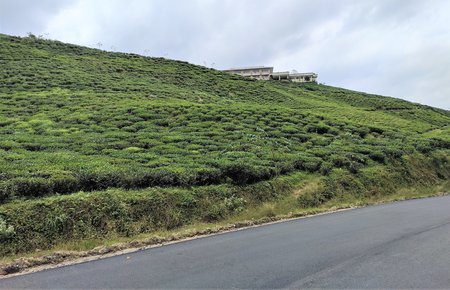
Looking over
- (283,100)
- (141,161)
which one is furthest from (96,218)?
(283,100)

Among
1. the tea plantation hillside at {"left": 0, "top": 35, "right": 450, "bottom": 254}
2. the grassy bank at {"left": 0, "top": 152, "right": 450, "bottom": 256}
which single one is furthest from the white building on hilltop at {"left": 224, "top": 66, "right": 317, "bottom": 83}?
the grassy bank at {"left": 0, "top": 152, "right": 450, "bottom": 256}

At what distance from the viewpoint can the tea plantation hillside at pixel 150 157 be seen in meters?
11.9

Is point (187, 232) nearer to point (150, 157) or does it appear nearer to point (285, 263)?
point (285, 263)

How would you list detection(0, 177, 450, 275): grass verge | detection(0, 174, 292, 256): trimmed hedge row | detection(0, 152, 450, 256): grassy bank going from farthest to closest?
detection(0, 152, 450, 256): grassy bank → detection(0, 174, 292, 256): trimmed hedge row → detection(0, 177, 450, 275): grass verge

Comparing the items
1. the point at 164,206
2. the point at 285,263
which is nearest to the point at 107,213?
the point at 164,206

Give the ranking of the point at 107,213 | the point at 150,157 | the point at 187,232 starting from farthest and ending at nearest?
the point at 150,157
the point at 187,232
the point at 107,213

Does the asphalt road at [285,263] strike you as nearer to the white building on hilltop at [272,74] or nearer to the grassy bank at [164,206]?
the grassy bank at [164,206]

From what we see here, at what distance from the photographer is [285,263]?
862 centimetres

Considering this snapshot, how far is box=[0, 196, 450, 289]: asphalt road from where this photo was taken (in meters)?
7.52

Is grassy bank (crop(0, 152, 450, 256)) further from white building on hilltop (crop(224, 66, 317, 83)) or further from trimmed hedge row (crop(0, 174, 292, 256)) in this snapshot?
white building on hilltop (crop(224, 66, 317, 83))

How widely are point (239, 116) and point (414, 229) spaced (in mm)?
20811

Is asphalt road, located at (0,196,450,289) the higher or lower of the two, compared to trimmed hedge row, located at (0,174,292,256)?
lower

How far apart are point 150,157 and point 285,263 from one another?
416 inches

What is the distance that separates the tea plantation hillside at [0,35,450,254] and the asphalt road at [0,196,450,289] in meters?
2.27
